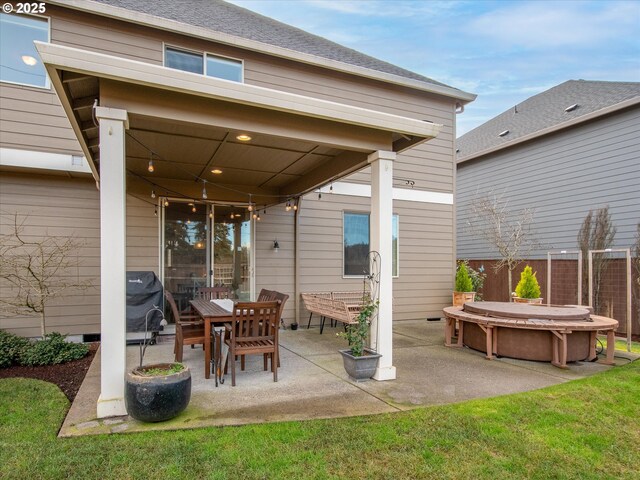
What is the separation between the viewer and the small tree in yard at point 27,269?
6.00m

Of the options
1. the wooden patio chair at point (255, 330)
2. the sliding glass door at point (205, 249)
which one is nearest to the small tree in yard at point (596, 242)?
the sliding glass door at point (205, 249)

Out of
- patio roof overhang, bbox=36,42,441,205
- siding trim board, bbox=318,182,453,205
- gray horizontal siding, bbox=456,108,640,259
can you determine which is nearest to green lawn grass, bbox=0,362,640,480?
patio roof overhang, bbox=36,42,441,205

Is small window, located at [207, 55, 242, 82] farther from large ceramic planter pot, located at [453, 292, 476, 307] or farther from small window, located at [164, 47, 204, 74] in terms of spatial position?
large ceramic planter pot, located at [453, 292, 476, 307]

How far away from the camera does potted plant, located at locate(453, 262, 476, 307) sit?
8.99 m

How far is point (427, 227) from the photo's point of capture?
→ 9.32 m

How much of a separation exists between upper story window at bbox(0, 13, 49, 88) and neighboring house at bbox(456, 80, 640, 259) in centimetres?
1144

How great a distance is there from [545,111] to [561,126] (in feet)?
7.11

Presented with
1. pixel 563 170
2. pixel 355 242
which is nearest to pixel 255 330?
pixel 355 242

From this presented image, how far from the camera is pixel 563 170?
10.3 meters

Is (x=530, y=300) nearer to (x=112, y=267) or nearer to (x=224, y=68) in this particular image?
(x=224, y=68)

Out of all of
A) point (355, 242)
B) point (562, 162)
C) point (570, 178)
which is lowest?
point (355, 242)

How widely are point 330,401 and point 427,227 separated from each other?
247 inches

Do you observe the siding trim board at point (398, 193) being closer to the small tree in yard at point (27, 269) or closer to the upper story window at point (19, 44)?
the small tree in yard at point (27, 269)

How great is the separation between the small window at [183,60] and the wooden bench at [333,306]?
479 centimetres
